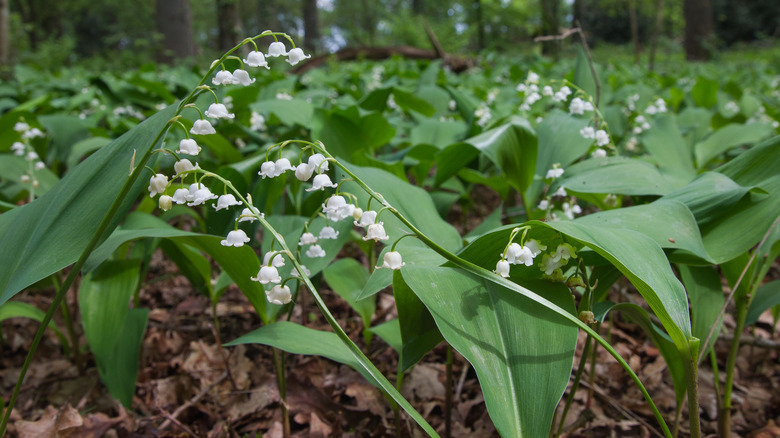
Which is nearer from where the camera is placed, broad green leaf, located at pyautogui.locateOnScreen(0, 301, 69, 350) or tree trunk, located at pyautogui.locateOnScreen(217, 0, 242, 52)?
broad green leaf, located at pyautogui.locateOnScreen(0, 301, 69, 350)

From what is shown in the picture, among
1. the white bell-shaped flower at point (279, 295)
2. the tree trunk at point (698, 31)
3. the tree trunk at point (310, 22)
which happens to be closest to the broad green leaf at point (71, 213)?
the white bell-shaped flower at point (279, 295)

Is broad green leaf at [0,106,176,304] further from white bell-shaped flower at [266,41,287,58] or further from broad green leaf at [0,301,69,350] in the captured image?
broad green leaf at [0,301,69,350]

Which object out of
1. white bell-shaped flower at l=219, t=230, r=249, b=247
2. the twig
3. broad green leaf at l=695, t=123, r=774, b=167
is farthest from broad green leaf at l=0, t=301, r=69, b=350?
broad green leaf at l=695, t=123, r=774, b=167

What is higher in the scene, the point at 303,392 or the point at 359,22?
the point at 303,392

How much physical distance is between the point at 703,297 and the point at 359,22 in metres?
45.3

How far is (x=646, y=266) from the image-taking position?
3.01 ft

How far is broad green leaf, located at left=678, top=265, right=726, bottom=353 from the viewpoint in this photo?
135 centimetres

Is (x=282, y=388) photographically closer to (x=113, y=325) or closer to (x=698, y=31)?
(x=113, y=325)

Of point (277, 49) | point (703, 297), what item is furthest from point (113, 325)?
point (703, 297)

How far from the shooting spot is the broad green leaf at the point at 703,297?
4.43 ft

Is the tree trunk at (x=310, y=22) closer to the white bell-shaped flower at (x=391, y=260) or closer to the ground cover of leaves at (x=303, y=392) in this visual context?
the ground cover of leaves at (x=303, y=392)

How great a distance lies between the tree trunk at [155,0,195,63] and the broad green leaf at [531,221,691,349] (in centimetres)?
1129

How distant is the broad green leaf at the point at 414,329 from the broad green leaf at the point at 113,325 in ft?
3.04

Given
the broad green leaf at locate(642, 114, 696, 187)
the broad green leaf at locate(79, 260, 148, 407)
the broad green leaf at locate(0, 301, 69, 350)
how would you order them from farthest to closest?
1. the broad green leaf at locate(642, 114, 696, 187)
2. the broad green leaf at locate(0, 301, 69, 350)
3. the broad green leaf at locate(79, 260, 148, 407)
